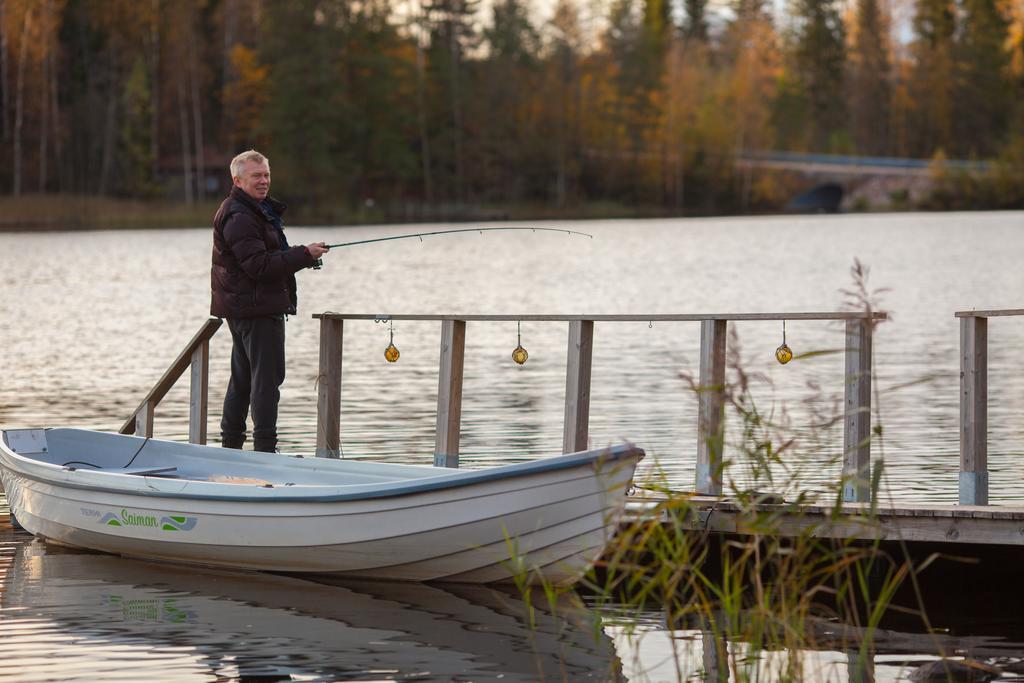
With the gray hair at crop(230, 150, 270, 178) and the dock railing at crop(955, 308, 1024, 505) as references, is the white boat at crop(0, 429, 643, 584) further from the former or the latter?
the dock railing at crop(955, 308, 1024, 505)

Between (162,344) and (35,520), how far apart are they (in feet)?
43.9

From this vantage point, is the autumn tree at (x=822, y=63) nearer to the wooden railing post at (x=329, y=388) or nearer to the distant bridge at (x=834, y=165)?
the distant bridge at (x=834, y=165)

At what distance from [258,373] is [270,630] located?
6.60 feet

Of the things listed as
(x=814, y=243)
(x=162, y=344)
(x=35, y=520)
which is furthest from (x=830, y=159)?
(x=35, y=520)

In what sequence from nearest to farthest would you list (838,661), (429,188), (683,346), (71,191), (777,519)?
1. (777,519)
2. (838,661)
3. (683,346)
4. (71,191)
5. (429,188)

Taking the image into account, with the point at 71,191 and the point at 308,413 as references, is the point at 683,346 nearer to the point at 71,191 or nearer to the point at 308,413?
the point at 308,413

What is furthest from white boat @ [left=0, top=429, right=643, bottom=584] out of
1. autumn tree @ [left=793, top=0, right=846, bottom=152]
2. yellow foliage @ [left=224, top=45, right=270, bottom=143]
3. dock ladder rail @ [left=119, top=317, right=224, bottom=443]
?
autumn tree @ [left=793, top=0, right=846, bottom=152]

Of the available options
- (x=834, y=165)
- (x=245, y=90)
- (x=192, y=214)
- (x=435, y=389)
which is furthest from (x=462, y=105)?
(x=435, y=389)

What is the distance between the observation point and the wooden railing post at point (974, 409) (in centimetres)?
777

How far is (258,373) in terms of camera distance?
9047 mm

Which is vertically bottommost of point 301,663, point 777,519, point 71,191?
point 301,663

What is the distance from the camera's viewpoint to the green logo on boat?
27.1 feet

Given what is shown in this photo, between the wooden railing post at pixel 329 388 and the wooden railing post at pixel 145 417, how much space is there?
121 cm

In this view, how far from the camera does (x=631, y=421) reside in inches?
551
